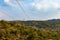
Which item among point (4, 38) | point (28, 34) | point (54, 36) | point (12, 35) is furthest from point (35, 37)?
point (54, 36)

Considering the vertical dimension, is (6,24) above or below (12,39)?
above

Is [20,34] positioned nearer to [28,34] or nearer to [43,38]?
[28,34]

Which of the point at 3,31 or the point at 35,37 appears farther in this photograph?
the point at 35,37

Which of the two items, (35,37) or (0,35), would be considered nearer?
(0,35)

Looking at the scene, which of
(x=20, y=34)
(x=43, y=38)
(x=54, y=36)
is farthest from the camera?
(x=54, y=36)

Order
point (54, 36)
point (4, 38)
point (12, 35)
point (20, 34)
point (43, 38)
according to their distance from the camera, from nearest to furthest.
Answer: point (4, 38) < point (12, 35) < point (20, 34) < point (43, 38) < point (54, 36)

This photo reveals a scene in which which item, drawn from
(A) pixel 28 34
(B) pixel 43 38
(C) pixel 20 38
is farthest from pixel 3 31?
(B) pixel 43 38

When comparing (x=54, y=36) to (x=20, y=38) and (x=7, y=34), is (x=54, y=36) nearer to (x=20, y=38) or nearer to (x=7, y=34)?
(x=20, y=38)

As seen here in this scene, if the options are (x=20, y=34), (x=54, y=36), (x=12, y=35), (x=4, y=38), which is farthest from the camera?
(x=54, y=36)

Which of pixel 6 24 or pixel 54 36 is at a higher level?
pixel 6 24
